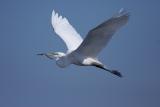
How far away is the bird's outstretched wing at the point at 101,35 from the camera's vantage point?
4.53 m

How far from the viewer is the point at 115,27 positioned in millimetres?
4660

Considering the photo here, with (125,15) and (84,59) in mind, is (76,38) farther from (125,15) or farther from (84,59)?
(125,15)

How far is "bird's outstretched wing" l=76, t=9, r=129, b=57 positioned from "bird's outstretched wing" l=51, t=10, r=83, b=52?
61 cm

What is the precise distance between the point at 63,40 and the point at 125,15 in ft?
5.36

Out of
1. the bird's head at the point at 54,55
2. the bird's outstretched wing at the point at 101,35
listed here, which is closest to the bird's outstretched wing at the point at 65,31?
the bird's head at the point at 54,55

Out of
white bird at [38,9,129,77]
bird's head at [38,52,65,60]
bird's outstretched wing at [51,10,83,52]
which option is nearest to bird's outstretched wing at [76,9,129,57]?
white bird at [38,9,129,77]

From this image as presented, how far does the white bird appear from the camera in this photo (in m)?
4.61

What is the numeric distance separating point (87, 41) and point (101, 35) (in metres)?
0.19

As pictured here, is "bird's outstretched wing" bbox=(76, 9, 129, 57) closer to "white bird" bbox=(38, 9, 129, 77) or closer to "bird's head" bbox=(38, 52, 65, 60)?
"white bird" bbox=(38, 9, 129, 77)

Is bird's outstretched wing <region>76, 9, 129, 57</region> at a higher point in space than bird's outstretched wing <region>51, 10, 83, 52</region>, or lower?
lower

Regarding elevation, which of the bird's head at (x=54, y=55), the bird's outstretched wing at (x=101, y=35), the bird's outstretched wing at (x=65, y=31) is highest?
the bird's outstretched wing at (x=65, y=31)

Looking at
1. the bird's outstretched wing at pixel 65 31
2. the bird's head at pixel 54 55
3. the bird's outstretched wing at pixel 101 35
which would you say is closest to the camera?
the bird's outstretched wing at pixel 101 35

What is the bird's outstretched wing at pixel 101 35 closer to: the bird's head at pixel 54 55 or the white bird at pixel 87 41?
the white bird at pixel 87 41

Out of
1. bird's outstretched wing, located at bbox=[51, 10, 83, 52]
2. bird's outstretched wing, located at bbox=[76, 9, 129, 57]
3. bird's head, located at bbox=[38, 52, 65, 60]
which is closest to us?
bird's outstretched wing, located at bbox=[76, 9, 129, 57]
